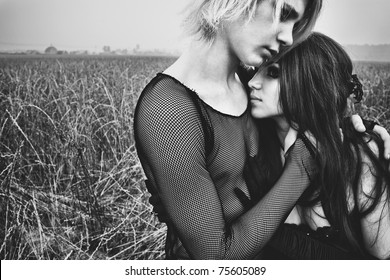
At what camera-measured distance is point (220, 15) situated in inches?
29.0

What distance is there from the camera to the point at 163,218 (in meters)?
0.80

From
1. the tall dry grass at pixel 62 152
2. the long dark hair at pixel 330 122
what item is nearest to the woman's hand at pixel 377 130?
the long dark hair at pixel 330 122

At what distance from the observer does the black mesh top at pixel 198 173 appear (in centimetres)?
67

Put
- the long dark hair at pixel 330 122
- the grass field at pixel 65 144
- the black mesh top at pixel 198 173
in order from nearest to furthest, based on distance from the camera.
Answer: the black mesh top at pixel 198 173, the long dark hair at pixel 330 122, the grass field at pixel 65 144

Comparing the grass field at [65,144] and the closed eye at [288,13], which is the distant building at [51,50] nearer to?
the grass field at [65,144]

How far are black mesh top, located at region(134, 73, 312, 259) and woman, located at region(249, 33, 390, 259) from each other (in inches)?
5.3

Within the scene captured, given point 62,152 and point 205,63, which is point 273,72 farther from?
point 62,152

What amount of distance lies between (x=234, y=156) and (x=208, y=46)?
0.21m

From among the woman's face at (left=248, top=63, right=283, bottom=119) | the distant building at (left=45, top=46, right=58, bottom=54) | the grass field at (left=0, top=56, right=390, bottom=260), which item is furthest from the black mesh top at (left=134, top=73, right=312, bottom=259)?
the distant building at (left=45, top=46, right=58, bottom=54)

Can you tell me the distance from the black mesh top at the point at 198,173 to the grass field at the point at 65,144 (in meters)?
0.42

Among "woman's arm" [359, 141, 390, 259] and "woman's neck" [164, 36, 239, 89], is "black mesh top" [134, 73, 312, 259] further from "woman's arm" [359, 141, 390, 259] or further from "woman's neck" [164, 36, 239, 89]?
"woman's arm" [359, 141, 390, 259]
